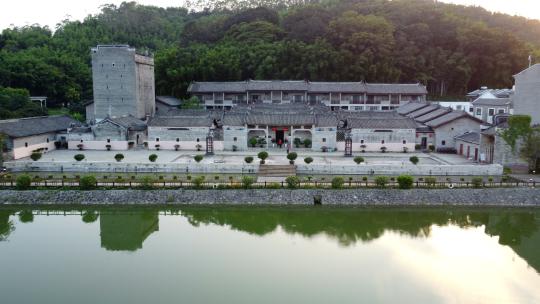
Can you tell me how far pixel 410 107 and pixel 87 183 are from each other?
22.4 meters

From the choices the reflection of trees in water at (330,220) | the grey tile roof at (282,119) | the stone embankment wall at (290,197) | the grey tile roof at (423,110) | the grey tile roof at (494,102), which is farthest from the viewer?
the grey tile roof at (423,110)

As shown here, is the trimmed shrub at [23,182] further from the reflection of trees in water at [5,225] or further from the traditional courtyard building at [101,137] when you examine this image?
the traditional courtyard building at [101,137]

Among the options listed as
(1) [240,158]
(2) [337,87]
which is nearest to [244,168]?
(1) [240,158]

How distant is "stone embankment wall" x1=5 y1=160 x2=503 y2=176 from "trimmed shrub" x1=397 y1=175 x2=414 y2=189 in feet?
6.37

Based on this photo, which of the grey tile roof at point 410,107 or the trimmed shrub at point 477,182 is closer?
the trimmed shrub at point 477,182

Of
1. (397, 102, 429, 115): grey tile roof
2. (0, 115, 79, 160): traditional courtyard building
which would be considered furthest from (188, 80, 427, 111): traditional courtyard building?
(0, 115, 79, 160): traditional courtyard building

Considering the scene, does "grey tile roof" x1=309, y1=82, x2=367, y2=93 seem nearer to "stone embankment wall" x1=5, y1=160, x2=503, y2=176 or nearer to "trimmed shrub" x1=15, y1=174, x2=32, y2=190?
"stone embankment wall" x1=5, y1=160, x2=503, y2=176

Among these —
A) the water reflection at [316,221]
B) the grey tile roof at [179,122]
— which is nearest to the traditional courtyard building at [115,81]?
the grey tile roof at [179,122]

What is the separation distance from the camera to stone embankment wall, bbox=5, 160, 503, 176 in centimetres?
1638

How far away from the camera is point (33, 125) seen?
68.7 ft

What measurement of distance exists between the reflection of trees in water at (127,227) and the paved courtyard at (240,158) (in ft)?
15.0

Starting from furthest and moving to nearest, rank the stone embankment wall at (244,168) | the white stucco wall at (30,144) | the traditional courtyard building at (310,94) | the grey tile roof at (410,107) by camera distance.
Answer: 1. the traditional courtyard building at (310,94)
2. the grey tile roof at (410,107)
3. the white stucco wall at (30,144)
4. the stone embankment wall at (244,168)

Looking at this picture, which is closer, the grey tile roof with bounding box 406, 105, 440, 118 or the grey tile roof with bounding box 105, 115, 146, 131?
the grey tile roof with bounding box 105, 115, 146, 131

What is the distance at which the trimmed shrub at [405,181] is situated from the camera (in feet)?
47.5
